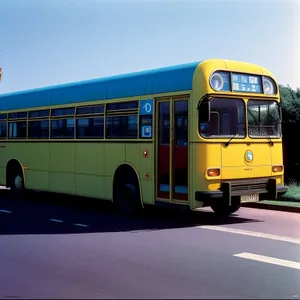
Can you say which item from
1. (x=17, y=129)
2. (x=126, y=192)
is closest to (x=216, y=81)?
(x=126, y=192)

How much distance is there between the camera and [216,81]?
10484mm

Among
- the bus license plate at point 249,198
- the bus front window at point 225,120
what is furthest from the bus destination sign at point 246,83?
the bus license plate at point 249,198

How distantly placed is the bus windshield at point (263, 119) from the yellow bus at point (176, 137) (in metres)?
0.02

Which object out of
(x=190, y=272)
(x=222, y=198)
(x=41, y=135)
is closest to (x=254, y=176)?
(x=222, y=198)

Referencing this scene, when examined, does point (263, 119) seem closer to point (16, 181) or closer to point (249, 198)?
point (249, 198)

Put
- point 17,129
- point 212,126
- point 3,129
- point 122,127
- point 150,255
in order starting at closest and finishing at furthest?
point 150,255 → point 212,126 → point 122,127 → point 17,129 → point 3,129

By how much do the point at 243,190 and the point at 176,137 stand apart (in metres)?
1.71

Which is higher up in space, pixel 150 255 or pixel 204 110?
pixel 204 110

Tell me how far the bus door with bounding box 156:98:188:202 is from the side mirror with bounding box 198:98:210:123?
0.46 m

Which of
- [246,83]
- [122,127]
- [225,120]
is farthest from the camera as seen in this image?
[122,127]

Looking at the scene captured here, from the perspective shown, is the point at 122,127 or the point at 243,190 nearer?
the point at 243,190

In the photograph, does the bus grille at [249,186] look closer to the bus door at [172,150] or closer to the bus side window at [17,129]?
the bus door at [172,150]

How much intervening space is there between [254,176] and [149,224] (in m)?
2.35

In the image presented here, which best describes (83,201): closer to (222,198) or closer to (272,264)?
(222,198)
